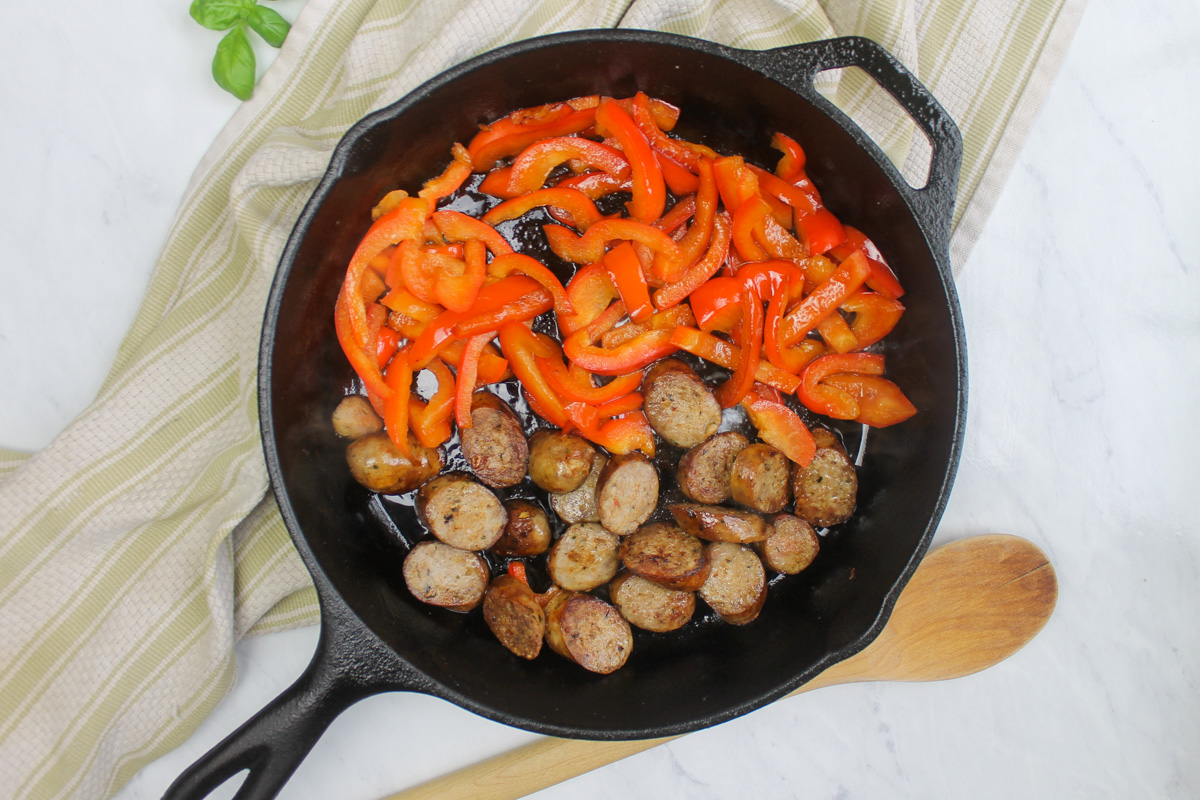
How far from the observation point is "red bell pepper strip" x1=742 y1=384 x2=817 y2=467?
2031 mm

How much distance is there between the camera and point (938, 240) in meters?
1.84

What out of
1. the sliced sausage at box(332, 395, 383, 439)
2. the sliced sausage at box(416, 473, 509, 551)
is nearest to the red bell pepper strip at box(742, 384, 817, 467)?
the sliced sausage at box(416, 473, 509, 551)

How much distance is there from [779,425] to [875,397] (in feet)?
1.00

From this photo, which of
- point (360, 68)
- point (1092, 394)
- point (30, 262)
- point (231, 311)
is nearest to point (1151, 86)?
point (1092, 394)

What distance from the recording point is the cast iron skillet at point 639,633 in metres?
1.78

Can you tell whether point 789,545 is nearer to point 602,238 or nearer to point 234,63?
point 602,238

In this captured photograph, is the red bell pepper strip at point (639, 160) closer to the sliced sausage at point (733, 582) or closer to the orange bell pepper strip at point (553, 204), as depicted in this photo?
the orange bell pepper strip at point (553, 204)

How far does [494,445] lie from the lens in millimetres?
1938

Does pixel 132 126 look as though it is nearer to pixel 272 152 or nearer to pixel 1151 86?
pixel 272 152

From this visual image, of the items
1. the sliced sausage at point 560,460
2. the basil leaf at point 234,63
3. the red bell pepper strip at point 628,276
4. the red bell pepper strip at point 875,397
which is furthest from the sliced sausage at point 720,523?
the basil leaf at point 234,63

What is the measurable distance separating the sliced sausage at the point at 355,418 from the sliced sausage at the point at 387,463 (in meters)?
0.02

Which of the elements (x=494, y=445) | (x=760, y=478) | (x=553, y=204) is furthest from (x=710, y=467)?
(x=553, y=204)

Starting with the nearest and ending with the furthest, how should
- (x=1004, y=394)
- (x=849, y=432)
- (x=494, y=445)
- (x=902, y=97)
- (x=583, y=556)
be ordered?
(x=902, y=97) → (x=494, y=445) → (x=583, y=556) → (x=849, y=432) → (x=1004, y=394)

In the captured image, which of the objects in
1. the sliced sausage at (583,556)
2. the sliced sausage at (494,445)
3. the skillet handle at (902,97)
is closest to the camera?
the skillet handle at (902,97)
